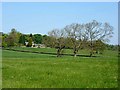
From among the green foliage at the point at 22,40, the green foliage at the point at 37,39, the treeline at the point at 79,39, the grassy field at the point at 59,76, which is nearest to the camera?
the grassy field at the point at 59,76

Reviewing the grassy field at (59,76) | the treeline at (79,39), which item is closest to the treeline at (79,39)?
the treeline at (79,39)

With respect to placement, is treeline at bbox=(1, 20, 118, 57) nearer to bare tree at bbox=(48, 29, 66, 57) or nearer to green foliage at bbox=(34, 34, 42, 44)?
bare tree at bbox=(48, 29, 66, 57)

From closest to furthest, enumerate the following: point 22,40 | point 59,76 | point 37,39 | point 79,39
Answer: point 59,76, point 79,39, point 22,40, point 37,39

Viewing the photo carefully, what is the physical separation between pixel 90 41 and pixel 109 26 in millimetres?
8225

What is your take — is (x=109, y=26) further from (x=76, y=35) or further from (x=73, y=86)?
(x=73, y=86)

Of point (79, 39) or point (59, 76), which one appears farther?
point (79, 39)

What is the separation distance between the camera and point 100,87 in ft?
34.7

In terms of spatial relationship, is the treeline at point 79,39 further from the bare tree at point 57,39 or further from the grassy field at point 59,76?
the grassy field at point 59,76

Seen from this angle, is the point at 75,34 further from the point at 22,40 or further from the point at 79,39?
the point at 22,40

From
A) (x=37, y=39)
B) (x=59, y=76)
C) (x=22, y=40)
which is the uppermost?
(x=37, y=39)

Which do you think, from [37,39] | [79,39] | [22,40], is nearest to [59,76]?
[79,39]

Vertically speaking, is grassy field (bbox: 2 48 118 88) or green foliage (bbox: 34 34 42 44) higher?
green foliage (bbox: 34 34 42 44)

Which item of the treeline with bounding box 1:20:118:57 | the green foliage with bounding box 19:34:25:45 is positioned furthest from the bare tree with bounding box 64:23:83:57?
the green foliage with bounding box 19:34:25:45

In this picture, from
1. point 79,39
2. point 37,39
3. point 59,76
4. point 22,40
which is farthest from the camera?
point 37,39
